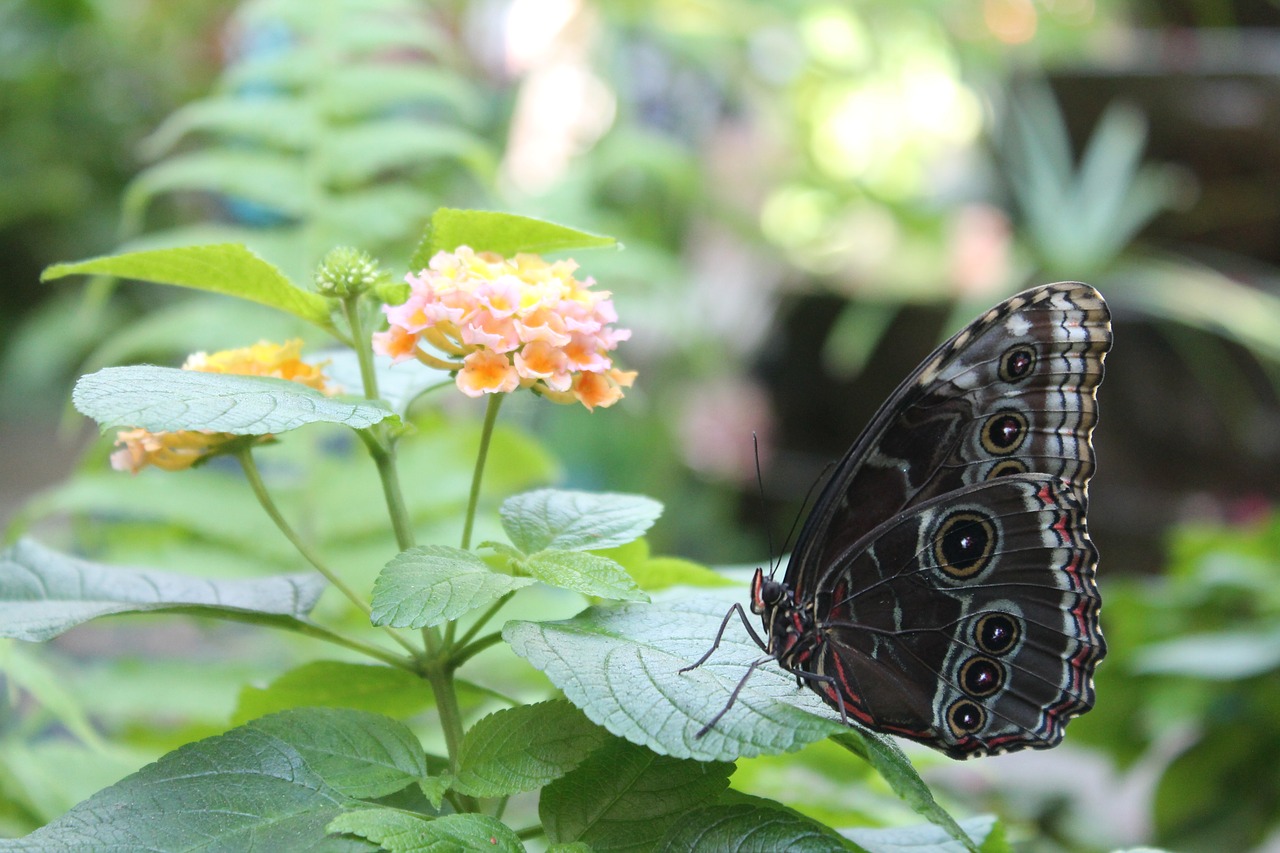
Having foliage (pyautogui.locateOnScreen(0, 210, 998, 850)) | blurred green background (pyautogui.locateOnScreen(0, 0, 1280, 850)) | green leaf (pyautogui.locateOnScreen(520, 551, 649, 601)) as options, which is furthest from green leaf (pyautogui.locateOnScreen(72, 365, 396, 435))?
blurred green background (pyautogui.locateOnScreen(0, 0, 1280, 850))

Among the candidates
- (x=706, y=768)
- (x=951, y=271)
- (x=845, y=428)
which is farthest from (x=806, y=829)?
(x=845, y=428)

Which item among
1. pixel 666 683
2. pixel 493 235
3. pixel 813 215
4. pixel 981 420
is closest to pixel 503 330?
pixel 493 235

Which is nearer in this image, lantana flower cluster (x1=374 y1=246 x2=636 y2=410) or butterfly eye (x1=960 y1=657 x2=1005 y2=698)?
lantana flower cluster (x1=374 y1=246 x2=636 y2=410)

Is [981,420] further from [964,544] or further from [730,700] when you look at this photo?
[730,700]

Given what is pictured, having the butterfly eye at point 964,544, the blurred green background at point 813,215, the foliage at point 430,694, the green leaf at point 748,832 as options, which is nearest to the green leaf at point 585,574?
the foliage at point 430,694

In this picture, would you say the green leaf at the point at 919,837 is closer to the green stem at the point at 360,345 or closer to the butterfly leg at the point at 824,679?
the butterfly leg at the point at 824,679

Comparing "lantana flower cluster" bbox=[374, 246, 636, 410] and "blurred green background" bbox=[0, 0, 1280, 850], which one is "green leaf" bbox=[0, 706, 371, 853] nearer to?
"lantana flower cluster" bbox=[374, 246, 636, 410]
